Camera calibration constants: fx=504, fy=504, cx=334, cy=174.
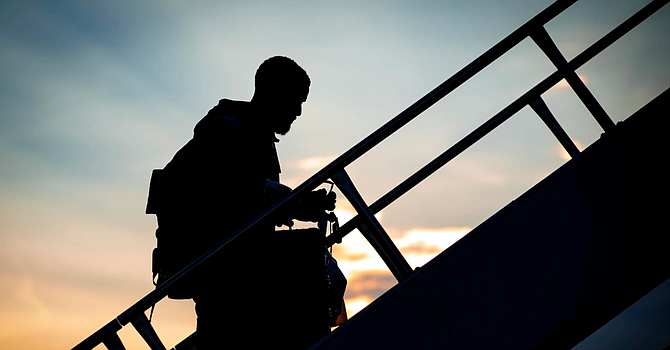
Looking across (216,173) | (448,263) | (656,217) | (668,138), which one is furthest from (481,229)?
(216,173)

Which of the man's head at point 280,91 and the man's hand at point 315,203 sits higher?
the man's head at point 280,91

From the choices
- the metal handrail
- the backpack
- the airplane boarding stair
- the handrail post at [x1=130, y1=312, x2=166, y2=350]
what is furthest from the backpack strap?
the airplane boarding stair

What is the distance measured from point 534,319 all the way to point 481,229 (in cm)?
39

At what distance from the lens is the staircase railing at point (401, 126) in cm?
208

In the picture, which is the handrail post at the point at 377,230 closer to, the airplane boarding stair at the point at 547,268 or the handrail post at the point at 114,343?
the airplane boarding stair at the point at 547,268

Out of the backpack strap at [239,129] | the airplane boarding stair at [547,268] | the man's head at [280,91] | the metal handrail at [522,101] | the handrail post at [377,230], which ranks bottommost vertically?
the airplane boarding stair at [547,268]

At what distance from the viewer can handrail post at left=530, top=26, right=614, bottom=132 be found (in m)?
2.18

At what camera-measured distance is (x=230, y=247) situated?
232 cm

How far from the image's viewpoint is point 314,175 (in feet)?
7.10

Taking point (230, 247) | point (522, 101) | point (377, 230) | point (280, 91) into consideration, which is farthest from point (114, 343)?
point (522, 101)

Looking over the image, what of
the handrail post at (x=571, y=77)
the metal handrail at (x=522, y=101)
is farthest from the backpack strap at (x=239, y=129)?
the handrail post at (x=571, y=77)

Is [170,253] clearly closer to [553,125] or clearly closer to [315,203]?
[315,203]

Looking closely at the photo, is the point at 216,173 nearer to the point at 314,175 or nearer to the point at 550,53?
the point at 314,175

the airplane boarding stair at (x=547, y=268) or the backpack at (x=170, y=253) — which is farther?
the backpack at (x=170, y=253)
